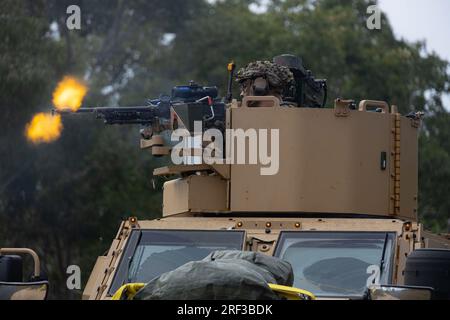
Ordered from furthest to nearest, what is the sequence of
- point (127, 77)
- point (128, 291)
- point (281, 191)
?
point (127, 77)
point (281, 191)
point (128, 291)

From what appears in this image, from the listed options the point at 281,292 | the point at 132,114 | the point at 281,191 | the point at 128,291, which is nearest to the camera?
the point at 281,292

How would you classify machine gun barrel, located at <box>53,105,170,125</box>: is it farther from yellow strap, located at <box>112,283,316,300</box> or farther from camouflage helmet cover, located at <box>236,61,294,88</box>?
yellow strap, located at <box>112,283,316,300</box>

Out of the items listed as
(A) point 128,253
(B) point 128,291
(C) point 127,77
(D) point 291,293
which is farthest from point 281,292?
(C) point 127,77

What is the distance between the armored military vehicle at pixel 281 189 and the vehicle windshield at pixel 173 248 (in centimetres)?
1

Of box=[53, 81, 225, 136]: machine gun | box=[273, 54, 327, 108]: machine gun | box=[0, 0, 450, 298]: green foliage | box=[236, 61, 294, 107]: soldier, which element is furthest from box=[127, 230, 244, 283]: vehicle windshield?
box=[0, 0, 450, 298]: green foliage

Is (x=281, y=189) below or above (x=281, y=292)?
above

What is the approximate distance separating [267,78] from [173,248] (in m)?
2.62

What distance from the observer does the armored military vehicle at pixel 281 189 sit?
9.82m

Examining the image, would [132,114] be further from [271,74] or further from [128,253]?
[128,253]

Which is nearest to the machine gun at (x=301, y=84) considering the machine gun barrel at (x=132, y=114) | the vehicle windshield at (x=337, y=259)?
the machine gun barrel at (x=132, y=114)

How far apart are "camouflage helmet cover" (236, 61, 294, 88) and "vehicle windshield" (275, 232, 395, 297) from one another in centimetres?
257

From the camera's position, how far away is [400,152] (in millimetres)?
11758

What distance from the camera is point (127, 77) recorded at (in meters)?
42.5

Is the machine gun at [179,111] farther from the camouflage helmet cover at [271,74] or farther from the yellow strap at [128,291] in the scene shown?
the yellow strap at [128,291]
